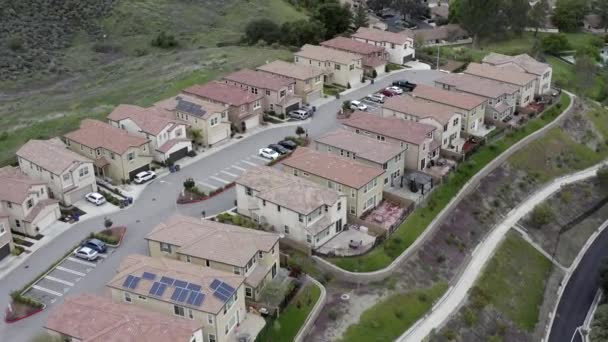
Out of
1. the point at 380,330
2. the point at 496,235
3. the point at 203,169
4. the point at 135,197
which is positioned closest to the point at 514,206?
the point at 496,235

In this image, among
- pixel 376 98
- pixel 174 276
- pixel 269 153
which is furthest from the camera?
pixel 376 98

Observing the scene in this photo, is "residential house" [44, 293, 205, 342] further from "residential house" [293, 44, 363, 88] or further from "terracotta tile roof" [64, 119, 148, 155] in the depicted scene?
"residential house" [293, 44, 363, 88]

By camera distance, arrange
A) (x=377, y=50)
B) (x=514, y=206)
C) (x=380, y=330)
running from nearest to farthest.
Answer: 1. (x=380, y=330)
2. (x=514, y=206)
3. (x=377, y=50)

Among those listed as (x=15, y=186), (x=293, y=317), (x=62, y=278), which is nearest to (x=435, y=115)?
(x=293, y=317)

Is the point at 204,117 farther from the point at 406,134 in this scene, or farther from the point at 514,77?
the point at 514,77

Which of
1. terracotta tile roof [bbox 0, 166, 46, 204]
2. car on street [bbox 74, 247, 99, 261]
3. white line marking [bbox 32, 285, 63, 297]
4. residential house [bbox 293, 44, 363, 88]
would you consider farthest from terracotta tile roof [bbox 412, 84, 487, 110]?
white line marking [bbox 32, 285, 63, 297]

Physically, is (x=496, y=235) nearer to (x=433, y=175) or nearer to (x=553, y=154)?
(x=433, y=175)

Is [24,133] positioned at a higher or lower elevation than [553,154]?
higher
